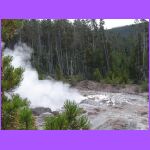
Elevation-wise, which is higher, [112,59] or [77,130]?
[112,59]

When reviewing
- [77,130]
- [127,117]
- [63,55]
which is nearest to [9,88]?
[77,130]

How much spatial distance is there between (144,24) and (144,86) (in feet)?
1.38

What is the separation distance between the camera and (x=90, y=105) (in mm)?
2576

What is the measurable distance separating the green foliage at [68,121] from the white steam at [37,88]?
0.31 m

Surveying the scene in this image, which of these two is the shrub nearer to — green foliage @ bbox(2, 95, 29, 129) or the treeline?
the treeline

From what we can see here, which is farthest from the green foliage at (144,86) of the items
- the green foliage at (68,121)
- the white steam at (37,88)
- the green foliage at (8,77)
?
the green foliage at (8,77)

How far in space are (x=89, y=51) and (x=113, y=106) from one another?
428 mm

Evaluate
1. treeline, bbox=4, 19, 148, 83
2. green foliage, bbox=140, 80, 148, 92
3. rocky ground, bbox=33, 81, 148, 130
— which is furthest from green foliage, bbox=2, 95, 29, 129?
green foliage, bbox=140, 80, 148, 92

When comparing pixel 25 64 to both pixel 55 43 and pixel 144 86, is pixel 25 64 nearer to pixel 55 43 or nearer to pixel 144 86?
pixel 55 43

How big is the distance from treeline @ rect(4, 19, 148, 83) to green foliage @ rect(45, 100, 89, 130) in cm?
64

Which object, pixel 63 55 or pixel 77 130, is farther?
pixel 63 55

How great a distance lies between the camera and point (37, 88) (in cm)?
251

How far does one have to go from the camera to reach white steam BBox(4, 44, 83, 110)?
2.32 m

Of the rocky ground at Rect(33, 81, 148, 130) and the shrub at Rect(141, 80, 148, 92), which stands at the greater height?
the shrub at Rect(141, 80, 148, 92)
